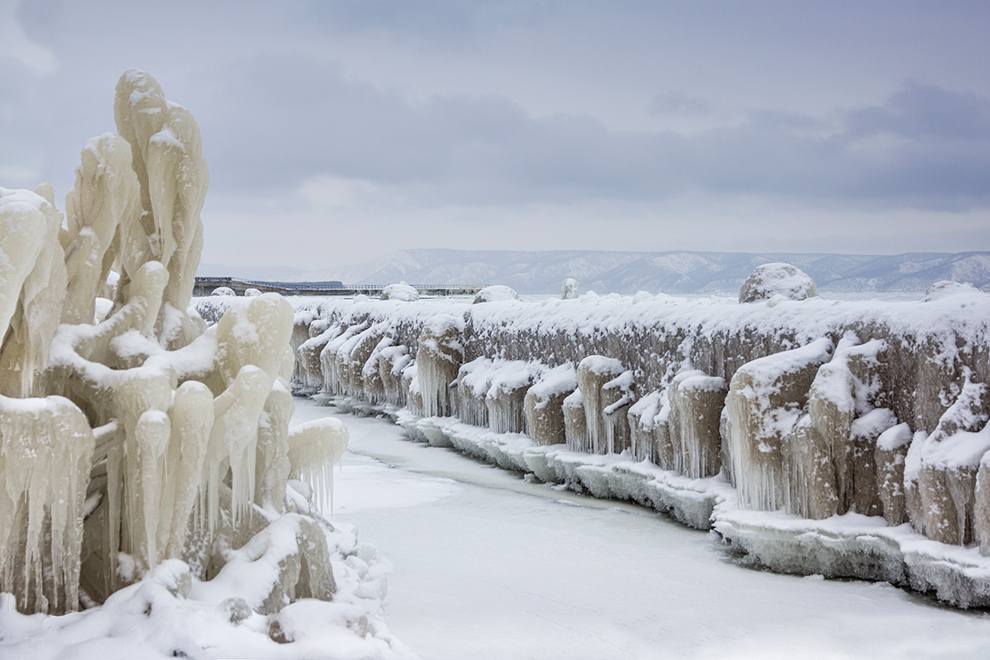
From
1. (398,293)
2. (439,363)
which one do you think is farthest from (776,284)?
(398,293)

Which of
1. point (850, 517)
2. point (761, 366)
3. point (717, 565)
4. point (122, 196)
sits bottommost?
point (717, 565)

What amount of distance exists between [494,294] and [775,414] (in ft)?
35.7

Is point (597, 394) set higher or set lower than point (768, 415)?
lower

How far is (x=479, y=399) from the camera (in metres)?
13.7

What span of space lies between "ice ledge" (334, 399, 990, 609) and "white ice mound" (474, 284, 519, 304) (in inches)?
283

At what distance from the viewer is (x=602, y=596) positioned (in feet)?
22.1

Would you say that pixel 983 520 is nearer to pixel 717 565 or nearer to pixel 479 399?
pixel 717 565

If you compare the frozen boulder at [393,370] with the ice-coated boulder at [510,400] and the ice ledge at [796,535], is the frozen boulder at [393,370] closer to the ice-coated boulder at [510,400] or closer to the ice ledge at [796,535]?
the ice-coated boulder at [510,400]

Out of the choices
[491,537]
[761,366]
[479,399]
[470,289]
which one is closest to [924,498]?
[761,366]

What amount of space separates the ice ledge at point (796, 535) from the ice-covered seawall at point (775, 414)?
19 millimetres

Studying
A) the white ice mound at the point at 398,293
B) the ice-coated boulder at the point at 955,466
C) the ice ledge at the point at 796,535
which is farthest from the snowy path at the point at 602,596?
the white ice mound at the point at 398,293

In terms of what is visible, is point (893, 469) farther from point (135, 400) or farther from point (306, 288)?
point (306, 288)

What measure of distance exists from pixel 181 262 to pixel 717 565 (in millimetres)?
5268

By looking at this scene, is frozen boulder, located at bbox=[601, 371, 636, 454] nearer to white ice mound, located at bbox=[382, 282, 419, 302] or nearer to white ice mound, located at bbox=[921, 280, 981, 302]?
white ice mound, located at bbox=[921, 280, 981, 302]
